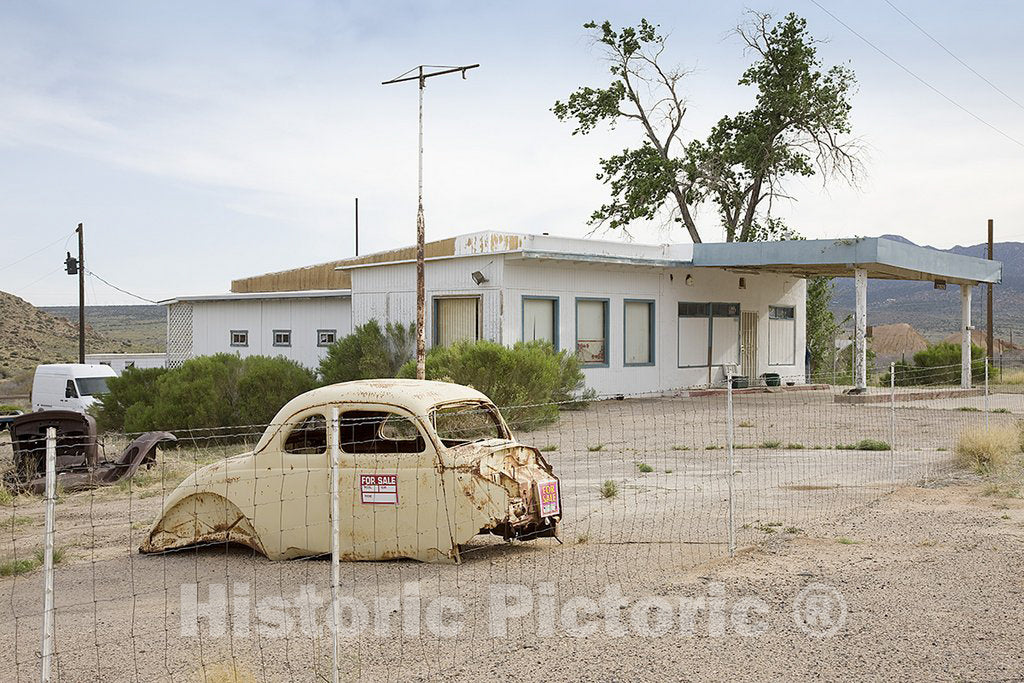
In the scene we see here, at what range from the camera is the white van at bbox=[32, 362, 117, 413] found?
95.3 ft

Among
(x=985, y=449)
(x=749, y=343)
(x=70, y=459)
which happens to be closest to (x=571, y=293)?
(x=749, y=343)

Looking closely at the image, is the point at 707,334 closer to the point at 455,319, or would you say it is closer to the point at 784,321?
the point at 784,321

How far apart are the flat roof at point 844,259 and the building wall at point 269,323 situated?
34.7 ft

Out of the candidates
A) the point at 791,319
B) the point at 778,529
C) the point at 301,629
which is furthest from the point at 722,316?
the point at 301,629

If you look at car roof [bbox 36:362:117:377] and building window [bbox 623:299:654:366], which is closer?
building window [bbox 623:299:654:366]

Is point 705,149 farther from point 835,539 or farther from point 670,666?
point 670,666

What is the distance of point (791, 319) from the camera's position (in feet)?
112

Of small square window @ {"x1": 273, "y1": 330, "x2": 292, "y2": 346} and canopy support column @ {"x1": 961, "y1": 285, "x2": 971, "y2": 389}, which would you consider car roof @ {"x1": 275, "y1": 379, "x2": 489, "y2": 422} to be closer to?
small square window @ {"x1": 273, "y1": 330, "x2": 292, "y2": 346}

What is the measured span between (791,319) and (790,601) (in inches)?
1106

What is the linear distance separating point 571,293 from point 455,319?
9.59 feet

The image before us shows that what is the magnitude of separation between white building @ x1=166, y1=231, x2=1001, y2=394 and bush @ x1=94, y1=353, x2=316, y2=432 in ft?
12.0

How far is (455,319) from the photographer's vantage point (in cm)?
2536

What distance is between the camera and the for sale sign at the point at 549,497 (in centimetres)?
861

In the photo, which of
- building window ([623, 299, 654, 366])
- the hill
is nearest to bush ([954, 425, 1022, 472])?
building window ([623, 299, 654, 366])
